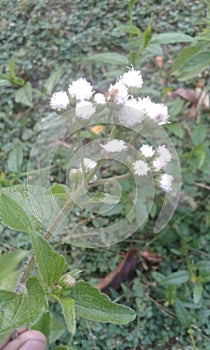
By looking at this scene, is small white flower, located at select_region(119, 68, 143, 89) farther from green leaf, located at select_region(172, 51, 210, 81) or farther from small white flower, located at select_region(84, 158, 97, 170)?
green leaf, located at select_region(172, 51, 210, 81)

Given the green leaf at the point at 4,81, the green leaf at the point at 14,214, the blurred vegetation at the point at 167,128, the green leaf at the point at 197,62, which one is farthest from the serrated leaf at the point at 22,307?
the green leaf at the point at 197,62

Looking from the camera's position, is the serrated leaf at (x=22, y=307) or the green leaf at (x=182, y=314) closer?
the serrated leaf at (x=22, y=307)

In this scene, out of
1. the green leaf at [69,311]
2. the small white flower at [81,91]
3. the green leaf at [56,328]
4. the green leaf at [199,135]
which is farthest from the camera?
the green leaf at [199,135]

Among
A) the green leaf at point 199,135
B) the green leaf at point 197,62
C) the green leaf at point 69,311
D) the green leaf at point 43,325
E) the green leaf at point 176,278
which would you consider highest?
the green leaf at point 197,62

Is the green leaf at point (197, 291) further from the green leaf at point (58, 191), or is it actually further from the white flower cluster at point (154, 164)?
the green leaf at point (58, 191)

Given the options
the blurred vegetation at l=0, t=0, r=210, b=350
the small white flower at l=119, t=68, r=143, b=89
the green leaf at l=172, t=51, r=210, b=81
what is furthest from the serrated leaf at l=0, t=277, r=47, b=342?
the green leaf at l=172, t=51, r=210, b=81
